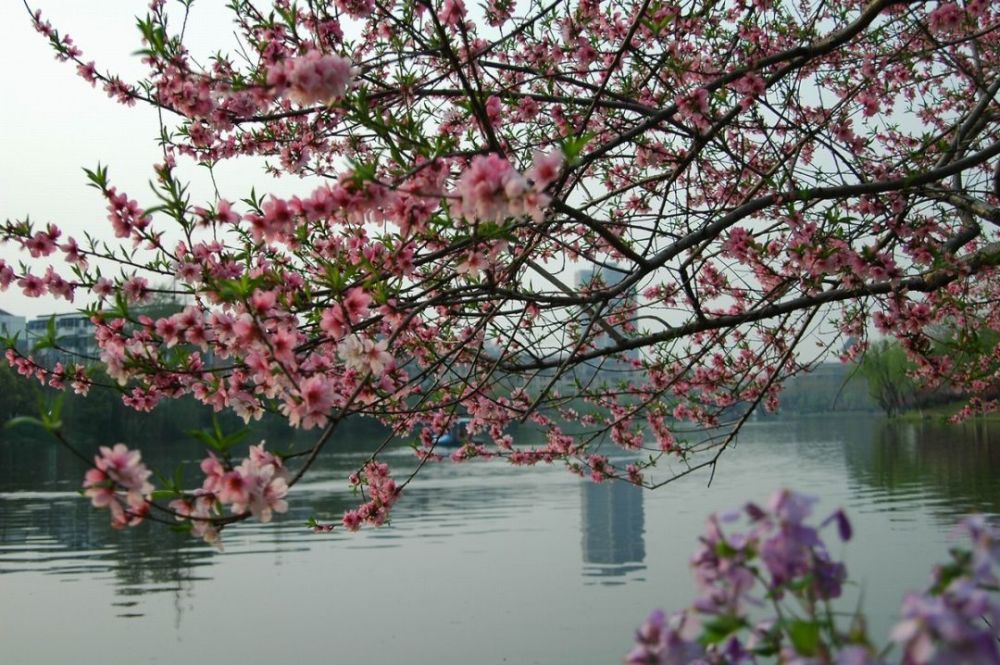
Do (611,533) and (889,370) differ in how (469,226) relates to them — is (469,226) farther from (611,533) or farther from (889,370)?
(889,370)

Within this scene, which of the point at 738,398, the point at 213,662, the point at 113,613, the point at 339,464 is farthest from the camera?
the point at 339,464

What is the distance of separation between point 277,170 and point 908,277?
420cm

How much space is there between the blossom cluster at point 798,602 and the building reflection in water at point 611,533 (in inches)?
349

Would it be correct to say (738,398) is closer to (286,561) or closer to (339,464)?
(286,561)

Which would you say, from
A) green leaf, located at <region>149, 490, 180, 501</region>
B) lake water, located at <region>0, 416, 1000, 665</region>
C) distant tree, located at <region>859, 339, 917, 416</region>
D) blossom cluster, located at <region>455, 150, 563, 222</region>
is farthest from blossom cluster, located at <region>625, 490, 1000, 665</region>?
lake water, located at <region>0, 416, 1000, 665</region>

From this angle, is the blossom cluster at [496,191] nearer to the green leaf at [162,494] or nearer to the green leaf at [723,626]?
the green leaf at [162,494]

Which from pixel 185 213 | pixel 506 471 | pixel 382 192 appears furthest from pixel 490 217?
pixel 506 471

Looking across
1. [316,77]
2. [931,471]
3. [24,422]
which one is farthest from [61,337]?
[931,471]

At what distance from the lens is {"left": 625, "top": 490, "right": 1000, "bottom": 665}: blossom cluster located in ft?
3.52

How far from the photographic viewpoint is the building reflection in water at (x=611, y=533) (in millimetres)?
10734

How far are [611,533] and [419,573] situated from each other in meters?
3.44

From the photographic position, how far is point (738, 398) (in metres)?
5.43

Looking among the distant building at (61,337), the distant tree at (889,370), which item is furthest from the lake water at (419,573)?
the distant building at (61,337)

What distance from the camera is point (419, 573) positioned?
1051 cm
